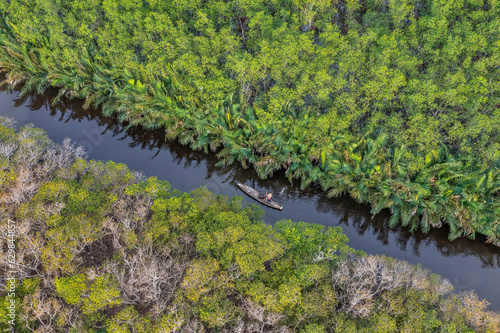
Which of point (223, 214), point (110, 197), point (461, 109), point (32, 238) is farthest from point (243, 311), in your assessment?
point (461, 109)

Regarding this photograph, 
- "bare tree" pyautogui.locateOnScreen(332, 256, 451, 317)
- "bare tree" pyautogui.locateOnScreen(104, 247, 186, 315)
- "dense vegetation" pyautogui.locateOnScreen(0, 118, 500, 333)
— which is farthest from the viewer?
"bare tree" pyautogui.locateOnScreen(332, 256, 451, 317)

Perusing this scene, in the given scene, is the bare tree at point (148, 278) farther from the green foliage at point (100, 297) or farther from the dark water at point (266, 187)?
the dark water at point (266, 187)

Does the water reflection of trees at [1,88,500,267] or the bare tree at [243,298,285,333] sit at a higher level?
the water reflection of trees at [1,88,500,267]

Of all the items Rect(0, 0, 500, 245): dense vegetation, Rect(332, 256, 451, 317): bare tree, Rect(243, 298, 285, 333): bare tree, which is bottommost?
Rect(243, 298, 285, 333): bare tree

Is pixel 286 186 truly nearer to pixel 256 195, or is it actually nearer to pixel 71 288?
pixel 256 195

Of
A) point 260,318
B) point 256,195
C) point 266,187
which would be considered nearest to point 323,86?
point 266,187

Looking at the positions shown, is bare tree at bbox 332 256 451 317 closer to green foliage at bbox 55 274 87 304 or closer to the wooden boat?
the wooden boat

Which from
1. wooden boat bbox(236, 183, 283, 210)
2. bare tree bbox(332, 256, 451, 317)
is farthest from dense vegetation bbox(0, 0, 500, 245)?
bare tree bbox(332, 256, 451, 317)

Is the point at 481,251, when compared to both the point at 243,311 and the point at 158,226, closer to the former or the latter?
the point at 243,311
